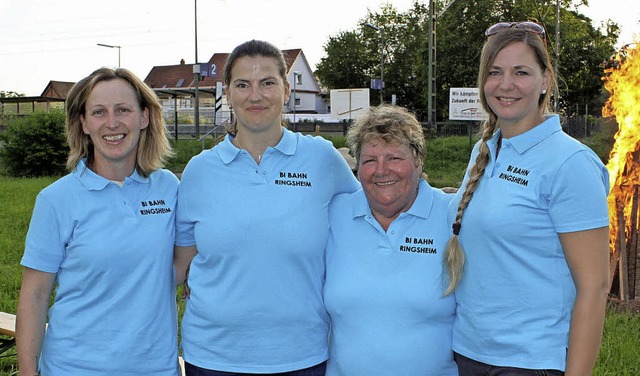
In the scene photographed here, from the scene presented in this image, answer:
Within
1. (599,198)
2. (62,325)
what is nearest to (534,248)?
(599,198)

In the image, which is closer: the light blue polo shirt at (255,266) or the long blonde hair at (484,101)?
the long blonde hair at (484,101)

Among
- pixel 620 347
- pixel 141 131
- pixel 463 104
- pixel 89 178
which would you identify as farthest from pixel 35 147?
pixel 89 178

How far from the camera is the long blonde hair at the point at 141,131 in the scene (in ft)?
11.3

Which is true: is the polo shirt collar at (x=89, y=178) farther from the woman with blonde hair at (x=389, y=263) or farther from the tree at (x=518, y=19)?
the tree at (x=518, y=19)

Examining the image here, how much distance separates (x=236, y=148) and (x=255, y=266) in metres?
0.64

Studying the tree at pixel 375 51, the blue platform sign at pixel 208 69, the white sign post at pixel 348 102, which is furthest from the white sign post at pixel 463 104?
the tree at pixel 375 51

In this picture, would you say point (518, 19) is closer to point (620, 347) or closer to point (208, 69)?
point (208, 69)

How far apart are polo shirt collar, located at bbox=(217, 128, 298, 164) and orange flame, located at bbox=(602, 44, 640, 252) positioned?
514 cm

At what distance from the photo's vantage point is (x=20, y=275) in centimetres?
895

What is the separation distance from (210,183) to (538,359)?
5.73 ft

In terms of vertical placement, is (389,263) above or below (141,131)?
below

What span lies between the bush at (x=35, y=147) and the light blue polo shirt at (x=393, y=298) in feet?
80.9

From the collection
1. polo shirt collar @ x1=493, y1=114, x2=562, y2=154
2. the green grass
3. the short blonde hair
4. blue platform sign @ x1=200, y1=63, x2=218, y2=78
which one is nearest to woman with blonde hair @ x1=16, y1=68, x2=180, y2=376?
the short blonde hair

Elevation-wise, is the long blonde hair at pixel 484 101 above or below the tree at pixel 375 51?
below
